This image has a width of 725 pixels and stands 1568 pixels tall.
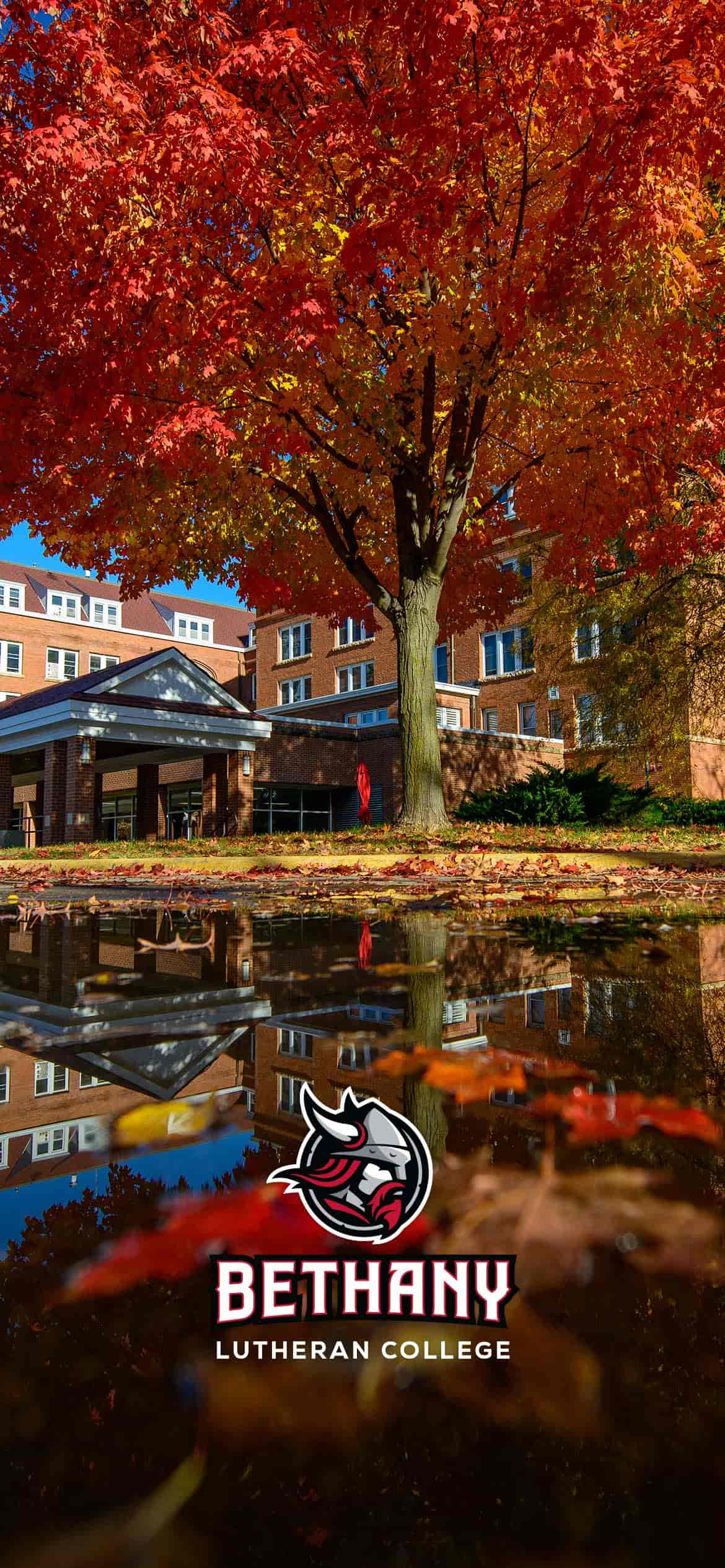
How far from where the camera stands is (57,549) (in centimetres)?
1550

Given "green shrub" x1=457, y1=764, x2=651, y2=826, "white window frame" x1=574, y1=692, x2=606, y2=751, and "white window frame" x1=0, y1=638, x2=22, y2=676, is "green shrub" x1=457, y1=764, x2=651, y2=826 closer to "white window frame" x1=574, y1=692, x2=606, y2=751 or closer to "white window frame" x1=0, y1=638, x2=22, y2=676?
"white window frame" x1=574, y1=692, x2=606, y2=751

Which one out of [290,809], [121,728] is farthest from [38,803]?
[121,728]

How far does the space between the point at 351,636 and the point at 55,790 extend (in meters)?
25.1

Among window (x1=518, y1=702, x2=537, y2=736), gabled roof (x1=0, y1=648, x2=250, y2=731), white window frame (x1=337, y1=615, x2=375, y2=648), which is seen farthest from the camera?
white window frame (x1=337, y1=615, x2=375, y2=648)

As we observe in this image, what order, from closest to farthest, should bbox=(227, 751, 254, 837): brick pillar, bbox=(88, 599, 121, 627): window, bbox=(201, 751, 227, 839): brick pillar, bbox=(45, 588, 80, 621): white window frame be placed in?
1. bbox=(227, 751, 254, 837): brick pillar
2. bbox=(201, 751, 227, 839): brick pillar
3. bbox=(45, 588, 80, 621): white window frame
4. bbox=(88, 599, 121, 627): window

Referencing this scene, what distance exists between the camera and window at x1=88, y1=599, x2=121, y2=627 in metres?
57.6

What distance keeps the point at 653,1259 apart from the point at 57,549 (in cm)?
1620

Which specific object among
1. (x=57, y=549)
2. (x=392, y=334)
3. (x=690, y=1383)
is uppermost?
(x=392, y=334)

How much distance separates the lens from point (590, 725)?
2231 centimetres

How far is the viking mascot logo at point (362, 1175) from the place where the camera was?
1015 millimetres

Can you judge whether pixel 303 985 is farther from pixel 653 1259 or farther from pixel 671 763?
pixel 671 763

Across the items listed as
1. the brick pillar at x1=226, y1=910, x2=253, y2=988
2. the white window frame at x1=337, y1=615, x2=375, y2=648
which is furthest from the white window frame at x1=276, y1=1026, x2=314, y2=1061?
the white window frame at x1=337, y1=615, x2=375, y2=648

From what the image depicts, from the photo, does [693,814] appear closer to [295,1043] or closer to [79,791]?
[79,791]

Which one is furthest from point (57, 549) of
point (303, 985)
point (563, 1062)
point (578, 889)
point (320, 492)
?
point (563, 1062)
